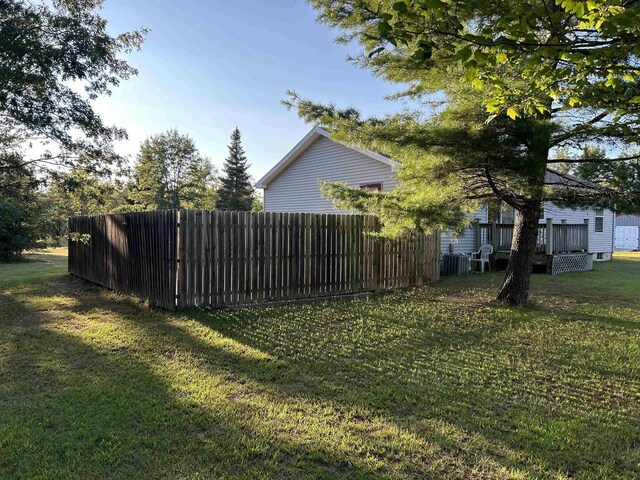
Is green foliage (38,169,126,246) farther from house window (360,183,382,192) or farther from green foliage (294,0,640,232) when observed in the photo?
house window (360,183,382,192)

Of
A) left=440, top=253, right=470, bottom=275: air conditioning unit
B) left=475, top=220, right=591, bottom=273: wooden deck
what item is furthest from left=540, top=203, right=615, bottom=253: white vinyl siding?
left=440, top=253, right=470, bottom=275: air conditioning unit

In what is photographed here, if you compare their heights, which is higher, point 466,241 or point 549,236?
point 549,236

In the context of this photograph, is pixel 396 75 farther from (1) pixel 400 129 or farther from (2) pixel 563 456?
(2) pixel 563 456

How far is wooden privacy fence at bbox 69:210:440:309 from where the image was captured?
6926 millimetres

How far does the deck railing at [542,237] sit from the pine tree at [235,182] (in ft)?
79.9

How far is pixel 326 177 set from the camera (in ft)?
50.0

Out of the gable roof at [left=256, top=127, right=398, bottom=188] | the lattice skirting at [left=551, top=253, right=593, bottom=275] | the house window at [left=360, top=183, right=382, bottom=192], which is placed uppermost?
the gable roof at [left=256, top=127, right=398, bottom=188]

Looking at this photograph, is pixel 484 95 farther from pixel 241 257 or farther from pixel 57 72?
pixel 57 72

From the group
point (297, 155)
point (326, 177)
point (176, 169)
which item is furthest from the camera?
point (176, 169)

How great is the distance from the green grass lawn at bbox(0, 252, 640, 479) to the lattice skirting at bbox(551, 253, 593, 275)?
24.1ft

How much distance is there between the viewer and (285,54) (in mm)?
12445

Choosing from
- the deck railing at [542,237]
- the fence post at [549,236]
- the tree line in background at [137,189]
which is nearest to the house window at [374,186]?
the deck railing at [542,237]

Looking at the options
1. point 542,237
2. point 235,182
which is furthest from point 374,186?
A: point 235,182

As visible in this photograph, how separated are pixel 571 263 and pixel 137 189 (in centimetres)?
2812
